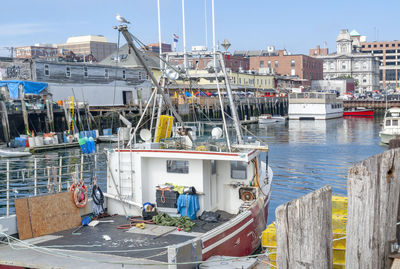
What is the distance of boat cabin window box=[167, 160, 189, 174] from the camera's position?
1418 centimetres

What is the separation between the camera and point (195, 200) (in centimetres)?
1372

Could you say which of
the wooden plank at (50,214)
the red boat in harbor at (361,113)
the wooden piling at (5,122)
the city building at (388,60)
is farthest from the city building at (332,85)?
the wooden plank at (50,214)

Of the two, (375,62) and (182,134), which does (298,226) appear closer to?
(182,134)

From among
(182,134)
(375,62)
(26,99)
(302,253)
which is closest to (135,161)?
(182,134)

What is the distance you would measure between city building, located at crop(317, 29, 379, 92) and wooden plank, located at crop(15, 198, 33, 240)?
157 metres

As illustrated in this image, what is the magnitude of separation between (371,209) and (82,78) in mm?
56461

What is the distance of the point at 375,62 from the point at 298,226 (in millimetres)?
174565

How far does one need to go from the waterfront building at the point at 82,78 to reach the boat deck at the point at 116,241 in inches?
1586

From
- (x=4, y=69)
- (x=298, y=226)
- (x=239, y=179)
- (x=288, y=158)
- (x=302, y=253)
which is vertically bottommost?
(x=288, y=158)

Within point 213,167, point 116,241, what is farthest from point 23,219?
point 213,167

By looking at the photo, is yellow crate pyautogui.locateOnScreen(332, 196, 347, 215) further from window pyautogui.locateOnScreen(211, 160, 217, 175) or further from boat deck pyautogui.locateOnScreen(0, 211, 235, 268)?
window pyautogui.locateOnScreen(211, 160, 217, 175)

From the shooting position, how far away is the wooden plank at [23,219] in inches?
466

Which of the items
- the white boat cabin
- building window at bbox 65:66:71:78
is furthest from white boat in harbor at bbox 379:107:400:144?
building window at bbox 65:66:71:78

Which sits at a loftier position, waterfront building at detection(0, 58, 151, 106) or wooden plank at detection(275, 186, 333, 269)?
waterfront building at detection(0, 58, 151, 106)
